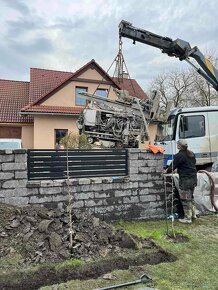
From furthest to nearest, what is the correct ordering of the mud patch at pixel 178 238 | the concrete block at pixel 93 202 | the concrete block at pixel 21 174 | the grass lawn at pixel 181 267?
the concrete block at pixel 93 202 → the concrete block at pixel 21 174 → the mud patch at pixel 178 238 → the grass lawn at pixel 181 267

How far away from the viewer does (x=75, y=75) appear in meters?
21.2

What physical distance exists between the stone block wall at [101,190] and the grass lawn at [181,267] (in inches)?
26.4

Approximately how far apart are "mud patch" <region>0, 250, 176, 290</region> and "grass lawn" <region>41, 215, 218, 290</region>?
16 cm

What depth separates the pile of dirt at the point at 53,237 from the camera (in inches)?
176

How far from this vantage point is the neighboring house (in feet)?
64.9

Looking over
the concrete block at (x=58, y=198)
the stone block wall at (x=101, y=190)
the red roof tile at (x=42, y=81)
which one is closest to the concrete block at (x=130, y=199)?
the stone block wall at (x=101, y=190)

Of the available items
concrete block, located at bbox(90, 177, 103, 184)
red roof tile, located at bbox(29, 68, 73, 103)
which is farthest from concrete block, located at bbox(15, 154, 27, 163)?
red roof tile, located at bbox(29, 68, 73, 103)

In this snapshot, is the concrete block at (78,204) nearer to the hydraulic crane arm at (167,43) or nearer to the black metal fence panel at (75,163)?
the black metal fence panel at (75,163)

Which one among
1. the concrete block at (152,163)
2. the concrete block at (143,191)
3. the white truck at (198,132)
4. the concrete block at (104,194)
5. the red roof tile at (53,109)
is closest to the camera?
the concrete block at (104,194)

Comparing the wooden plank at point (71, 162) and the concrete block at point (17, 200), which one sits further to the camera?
the wooden plank at point (71, 162)

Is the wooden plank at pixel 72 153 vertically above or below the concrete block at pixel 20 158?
above

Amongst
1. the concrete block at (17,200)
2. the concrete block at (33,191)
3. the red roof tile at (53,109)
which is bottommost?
the concrete block at (17,200)

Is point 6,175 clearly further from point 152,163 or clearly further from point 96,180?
point 152,163

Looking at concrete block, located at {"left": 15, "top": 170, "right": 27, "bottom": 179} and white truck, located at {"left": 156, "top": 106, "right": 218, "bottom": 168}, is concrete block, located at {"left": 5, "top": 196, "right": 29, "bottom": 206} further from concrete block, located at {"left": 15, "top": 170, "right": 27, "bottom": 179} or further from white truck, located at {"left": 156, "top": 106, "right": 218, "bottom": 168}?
white truck, located at {"left": 156, "top": 106, "right": 218, "bottom": 168}
